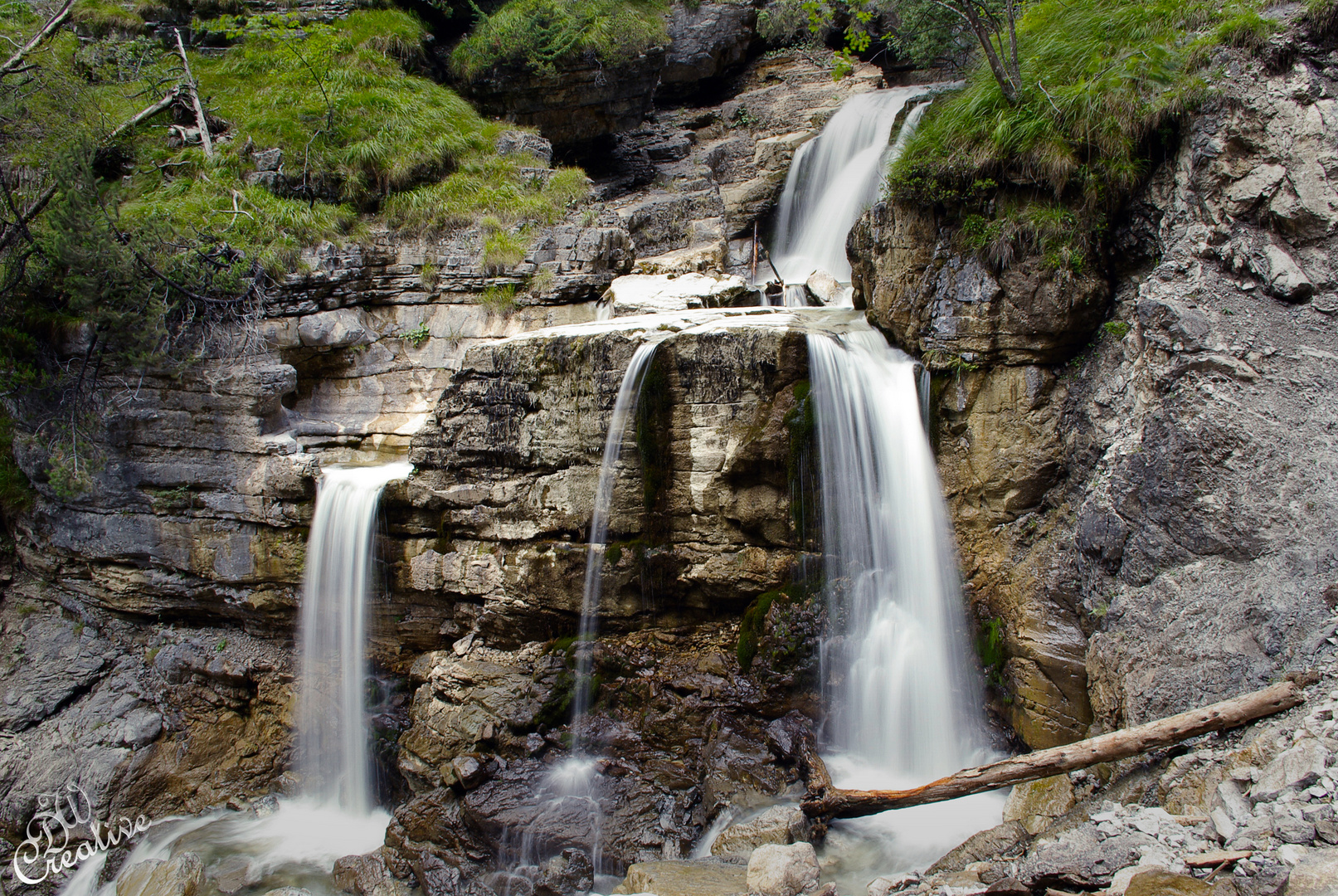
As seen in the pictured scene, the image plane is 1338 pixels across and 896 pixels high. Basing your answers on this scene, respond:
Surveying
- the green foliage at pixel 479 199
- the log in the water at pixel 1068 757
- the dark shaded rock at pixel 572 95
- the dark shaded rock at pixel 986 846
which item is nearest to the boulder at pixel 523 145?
the green foliage at pixel 479 199

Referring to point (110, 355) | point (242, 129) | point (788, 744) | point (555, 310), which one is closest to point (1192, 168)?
point (788, 744)

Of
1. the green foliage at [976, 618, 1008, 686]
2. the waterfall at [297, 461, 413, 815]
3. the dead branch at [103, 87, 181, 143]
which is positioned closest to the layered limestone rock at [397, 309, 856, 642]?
the waterfall at [297, 461, 413, 815]

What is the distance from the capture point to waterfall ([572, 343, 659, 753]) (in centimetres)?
689

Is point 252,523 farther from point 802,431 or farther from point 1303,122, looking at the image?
point 1303,122

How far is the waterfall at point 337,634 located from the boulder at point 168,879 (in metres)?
1.53

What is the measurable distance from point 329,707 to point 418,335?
5220mm

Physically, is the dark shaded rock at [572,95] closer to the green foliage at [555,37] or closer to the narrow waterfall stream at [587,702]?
the green foliage at [555,37]

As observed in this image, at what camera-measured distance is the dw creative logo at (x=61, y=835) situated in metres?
7.18

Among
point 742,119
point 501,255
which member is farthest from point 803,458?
point 742,119

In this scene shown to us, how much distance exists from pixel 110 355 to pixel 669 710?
8.18 m

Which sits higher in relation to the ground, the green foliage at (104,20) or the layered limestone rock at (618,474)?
the green foliage at (104,20)

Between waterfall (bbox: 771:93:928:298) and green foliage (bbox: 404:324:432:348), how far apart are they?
221 inches

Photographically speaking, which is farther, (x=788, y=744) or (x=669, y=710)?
(x=669, y=710)

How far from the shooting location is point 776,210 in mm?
12695
